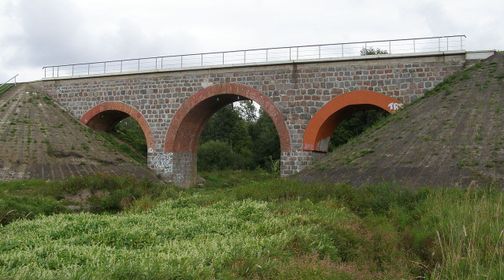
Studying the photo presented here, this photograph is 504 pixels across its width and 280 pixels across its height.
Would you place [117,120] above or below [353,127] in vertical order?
below

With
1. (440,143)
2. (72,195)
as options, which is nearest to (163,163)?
(72,195)

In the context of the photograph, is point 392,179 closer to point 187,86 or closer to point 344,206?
point 344,206

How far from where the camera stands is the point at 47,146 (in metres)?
23.6

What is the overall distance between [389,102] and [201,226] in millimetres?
13227

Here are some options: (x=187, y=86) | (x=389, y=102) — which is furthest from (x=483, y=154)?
(x=187, y=86)

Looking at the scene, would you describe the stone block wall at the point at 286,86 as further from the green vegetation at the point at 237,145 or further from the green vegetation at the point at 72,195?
the green vegetation at the point at 237,145

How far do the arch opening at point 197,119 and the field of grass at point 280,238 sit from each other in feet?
28.1

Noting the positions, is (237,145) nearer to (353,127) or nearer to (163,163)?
(353,127)

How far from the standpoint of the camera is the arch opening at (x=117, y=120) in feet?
83.4

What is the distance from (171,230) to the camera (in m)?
8.26

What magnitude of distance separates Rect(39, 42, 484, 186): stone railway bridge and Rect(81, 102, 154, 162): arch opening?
6 centimetres

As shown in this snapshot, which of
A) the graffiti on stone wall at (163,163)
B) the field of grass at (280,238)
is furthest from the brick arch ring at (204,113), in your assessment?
the field of grass at (280,238)

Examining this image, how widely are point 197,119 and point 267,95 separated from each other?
4960mm

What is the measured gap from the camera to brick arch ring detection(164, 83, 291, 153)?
2161cm
